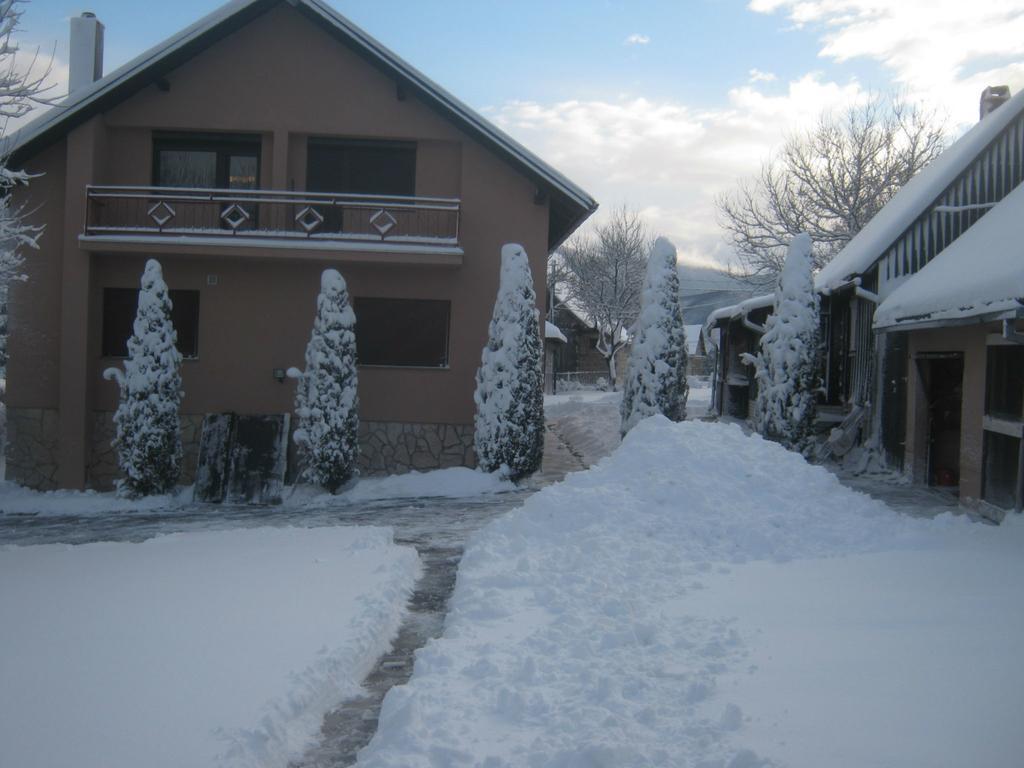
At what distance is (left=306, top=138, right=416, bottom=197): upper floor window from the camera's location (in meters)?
15.6

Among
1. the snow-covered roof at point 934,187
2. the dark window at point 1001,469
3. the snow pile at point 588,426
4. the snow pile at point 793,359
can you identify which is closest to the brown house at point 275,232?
the snow pile at point 793,359

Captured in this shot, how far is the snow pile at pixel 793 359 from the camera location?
14.4 meters

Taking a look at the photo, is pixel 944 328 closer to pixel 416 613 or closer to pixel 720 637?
pixel 720 637

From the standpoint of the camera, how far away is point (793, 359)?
14.4 metres

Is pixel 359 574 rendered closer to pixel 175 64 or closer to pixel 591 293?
pixel 175 64

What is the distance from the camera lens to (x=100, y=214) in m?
14.8

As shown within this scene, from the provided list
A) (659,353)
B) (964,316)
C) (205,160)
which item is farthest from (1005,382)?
(205,160)

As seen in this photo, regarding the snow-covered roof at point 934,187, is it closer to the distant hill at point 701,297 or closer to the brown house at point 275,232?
the brown house at point 275,232

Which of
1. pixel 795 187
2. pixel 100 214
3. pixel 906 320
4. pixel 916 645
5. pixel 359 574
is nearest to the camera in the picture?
pixel 916 645

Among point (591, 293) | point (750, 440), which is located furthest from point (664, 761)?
point (591, 293)

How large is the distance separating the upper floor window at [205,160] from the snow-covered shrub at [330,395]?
3.66 m

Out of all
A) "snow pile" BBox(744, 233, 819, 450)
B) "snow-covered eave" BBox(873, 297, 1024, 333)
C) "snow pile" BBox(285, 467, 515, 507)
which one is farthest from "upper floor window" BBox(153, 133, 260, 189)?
"snow-covered eave" BBox(873, 297, 1024, 333)

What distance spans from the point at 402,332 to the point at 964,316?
9132 millimetres

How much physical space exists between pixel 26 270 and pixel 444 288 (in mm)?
7393
